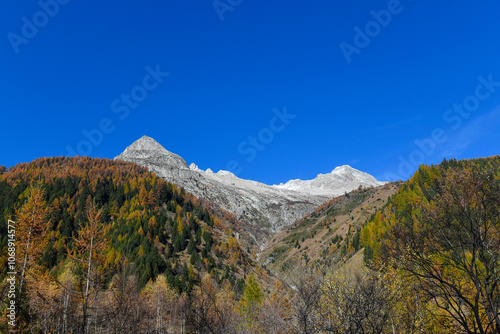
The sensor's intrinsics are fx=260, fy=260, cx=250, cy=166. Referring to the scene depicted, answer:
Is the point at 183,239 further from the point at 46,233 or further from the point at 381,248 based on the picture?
the point at 381,248

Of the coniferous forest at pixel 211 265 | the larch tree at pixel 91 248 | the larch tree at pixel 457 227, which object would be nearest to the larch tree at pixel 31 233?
the coniferous forest at pixel 211 265

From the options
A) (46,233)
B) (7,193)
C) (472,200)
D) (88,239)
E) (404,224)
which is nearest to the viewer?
(472,200)

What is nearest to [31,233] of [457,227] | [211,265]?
[457,227]

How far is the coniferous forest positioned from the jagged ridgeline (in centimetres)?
64

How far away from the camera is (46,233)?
69.3ft

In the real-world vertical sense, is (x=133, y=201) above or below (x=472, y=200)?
above

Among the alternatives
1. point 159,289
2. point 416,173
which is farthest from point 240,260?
point 416,173

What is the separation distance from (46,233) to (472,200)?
28.1 metres

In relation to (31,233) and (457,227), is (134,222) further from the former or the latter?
(457,227)

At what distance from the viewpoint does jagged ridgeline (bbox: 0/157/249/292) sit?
264 ft

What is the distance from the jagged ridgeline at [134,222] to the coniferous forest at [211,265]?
25.3 inches

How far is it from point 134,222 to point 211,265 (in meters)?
34.8

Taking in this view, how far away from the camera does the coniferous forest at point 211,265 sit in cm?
1103

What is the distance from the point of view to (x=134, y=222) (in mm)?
101062
